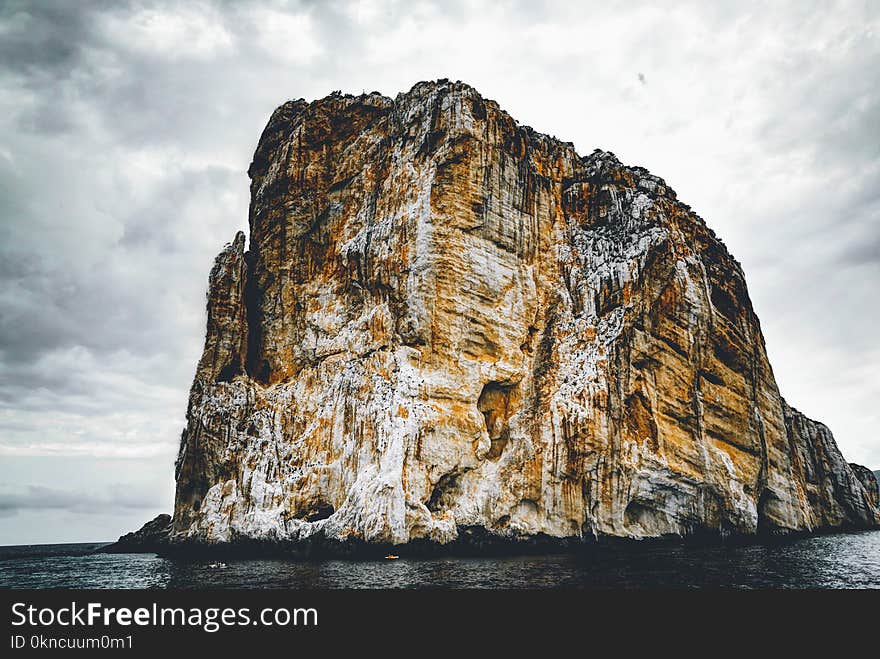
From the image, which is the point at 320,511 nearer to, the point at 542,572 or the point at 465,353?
the point at 465,353

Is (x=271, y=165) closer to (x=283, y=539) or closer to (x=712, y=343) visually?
(x=283, y=539)

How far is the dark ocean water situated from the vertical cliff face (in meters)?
4.70

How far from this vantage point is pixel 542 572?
2866 cm

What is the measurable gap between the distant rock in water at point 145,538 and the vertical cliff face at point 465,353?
43.6 ft

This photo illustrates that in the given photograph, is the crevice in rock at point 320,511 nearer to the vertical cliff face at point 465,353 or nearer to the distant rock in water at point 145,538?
the vertical cliff face at point 465,353

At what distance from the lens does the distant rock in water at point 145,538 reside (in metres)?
61.0

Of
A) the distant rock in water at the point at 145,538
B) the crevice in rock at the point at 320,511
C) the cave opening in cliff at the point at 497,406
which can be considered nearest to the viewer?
the crevice in rock at the point at 320,511

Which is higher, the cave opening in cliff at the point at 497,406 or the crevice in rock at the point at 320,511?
the cave opening in cliff at the point at 497,406

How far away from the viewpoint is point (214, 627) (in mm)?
9164

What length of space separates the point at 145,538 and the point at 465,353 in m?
40.8

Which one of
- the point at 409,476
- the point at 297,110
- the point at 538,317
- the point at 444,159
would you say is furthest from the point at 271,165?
the point at 409,476

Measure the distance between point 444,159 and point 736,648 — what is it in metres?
42.0

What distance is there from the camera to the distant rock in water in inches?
2400

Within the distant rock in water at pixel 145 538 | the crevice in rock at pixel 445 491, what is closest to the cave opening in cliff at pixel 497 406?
the crevice in rock at pixel 445 491
